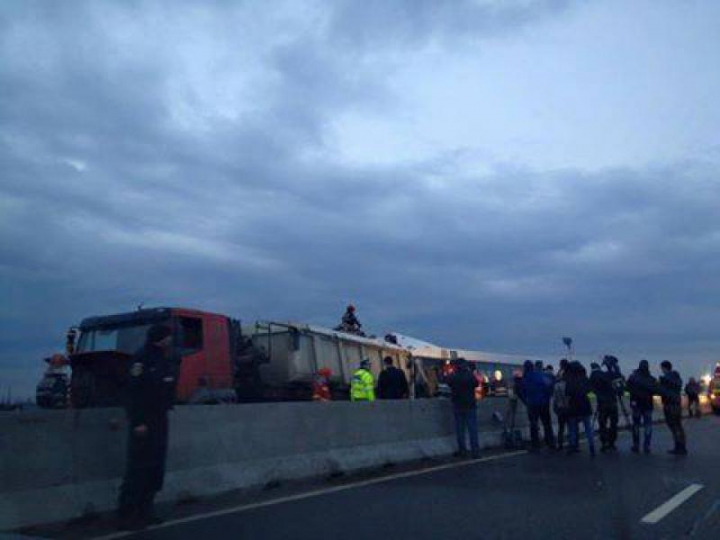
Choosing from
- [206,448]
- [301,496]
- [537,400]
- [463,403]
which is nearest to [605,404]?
[537,400]

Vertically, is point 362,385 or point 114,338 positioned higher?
point 114,338

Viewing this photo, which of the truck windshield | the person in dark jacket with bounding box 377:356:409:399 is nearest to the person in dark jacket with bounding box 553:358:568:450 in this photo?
the person in dark jacket with bounding box 377:356:409:399

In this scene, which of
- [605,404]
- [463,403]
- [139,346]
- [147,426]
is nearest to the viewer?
[147,426]

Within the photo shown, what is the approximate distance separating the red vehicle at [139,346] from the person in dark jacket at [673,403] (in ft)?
28.6

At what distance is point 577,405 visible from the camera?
49.6 feet

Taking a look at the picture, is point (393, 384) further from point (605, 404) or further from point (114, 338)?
point (114, 338)

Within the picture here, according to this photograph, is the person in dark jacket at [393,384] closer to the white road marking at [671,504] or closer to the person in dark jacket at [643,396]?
the person in dark jacket at [643,396]

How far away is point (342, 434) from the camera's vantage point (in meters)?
11.9

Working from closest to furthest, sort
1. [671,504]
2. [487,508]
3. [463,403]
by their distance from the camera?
1. [487,508]
2. [671,504]
3. [463,403]

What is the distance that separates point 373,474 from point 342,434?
0.77 metres

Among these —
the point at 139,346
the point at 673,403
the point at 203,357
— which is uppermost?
the point at 139,346

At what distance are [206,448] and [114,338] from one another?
6.45m

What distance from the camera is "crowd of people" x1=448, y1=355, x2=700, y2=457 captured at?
14484 mm

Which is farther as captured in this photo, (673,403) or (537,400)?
(537,400)
